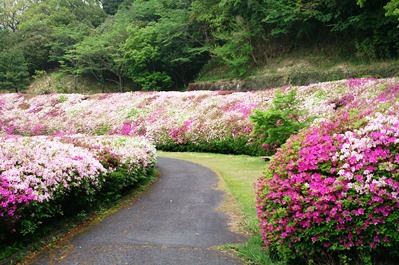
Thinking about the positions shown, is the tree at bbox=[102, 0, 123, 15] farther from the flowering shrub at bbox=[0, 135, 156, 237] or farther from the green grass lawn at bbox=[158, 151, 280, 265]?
the flowering shrub at bbox=[0, 135, 156, 237]

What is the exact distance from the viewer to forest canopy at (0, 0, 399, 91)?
76.5 feet

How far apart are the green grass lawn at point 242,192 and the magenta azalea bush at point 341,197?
32 centimetres

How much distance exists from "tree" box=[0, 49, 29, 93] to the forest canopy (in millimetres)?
118

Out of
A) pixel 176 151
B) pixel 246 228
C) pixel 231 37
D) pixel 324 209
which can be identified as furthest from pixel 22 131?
pixel 324 209

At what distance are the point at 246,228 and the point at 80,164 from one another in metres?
3.21

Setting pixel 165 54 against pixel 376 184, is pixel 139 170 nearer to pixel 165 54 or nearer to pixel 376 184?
pixel 376 184

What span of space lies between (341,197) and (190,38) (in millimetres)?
32252

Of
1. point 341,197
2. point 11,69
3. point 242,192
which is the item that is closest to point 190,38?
point 11,69

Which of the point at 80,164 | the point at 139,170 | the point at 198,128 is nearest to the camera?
the point at 80,164

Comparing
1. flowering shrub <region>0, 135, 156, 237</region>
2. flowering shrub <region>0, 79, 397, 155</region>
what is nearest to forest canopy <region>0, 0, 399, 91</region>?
flowering shrub <region>0, 79, 397, 155</region>

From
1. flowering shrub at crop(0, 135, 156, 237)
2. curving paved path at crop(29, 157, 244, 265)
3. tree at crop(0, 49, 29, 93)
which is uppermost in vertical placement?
tree at crop(0, 49, 29, 93)

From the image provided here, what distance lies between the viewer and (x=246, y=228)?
219 inches

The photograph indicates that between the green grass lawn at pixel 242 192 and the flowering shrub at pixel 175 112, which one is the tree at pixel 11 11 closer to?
the flowering shrub at pixel 175 112

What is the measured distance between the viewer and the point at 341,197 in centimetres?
364
